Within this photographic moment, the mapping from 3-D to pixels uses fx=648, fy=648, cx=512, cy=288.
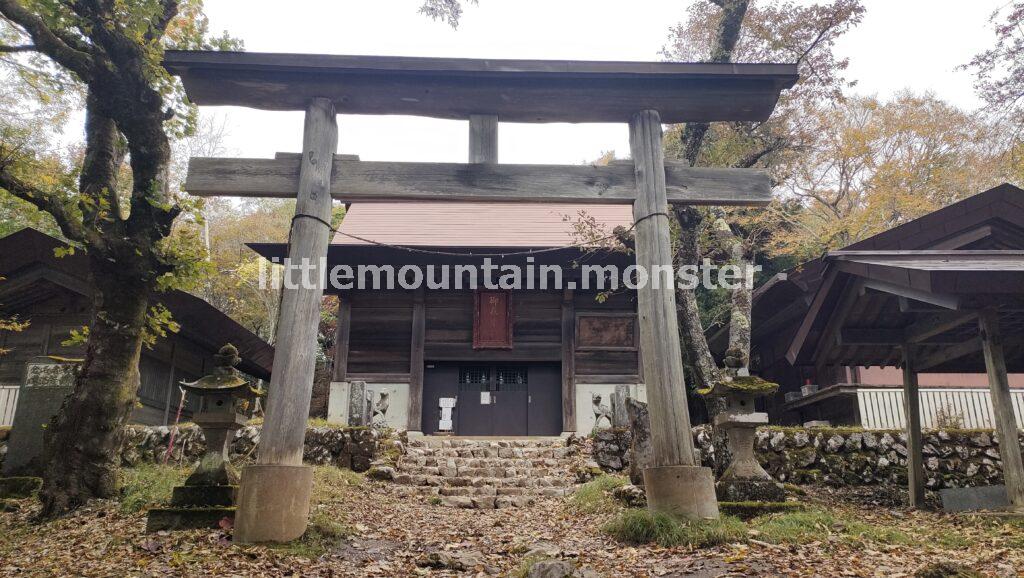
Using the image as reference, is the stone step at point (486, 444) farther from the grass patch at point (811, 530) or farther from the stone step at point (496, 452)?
the grass patch at point (811, 530)

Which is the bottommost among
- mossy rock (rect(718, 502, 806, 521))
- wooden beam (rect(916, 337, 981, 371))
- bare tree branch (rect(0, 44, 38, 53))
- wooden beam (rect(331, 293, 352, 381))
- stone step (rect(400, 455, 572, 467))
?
mossy rock (rect(718, 502, 806, 521))

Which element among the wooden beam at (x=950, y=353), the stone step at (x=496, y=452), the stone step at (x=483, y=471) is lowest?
the stone step at (x=483, y=471)

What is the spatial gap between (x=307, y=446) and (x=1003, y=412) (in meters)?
10.3

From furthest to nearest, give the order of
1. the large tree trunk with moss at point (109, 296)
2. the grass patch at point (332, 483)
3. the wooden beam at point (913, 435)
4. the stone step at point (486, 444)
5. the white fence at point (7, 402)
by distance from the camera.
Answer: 1. the stone step at point (486, 444)
2. the white fence at point (7, 402)
3. the wooden beam at point (913, 435)
4. the grass patch at point (332, 483)
5. the large tree trunk with moss at point (109, 296)

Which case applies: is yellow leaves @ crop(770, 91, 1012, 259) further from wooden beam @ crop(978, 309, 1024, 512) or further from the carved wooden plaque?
wooden beam @ crop(978, 309, 1024, 512)

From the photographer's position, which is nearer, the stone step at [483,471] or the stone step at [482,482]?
the stone step at [482,482]

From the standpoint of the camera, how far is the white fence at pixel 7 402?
12.6 meters

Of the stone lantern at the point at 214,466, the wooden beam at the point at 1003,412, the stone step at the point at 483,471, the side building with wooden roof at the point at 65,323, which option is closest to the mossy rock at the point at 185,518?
the stone lantern at the point at 214,466

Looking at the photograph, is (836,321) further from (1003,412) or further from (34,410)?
(34,410)

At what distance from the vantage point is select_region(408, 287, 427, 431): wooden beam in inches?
655

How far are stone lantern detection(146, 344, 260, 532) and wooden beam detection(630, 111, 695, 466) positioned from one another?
4.59m

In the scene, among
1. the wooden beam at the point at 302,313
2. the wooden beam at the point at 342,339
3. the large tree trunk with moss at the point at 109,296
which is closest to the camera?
the wooden beam at the point at 302,313

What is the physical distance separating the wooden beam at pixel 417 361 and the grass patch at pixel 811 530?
10907 mm

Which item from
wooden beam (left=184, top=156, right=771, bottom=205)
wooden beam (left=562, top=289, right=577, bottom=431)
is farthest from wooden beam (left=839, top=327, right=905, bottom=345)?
wooden beam (left=562, top=289, right=577, bottom=431)
